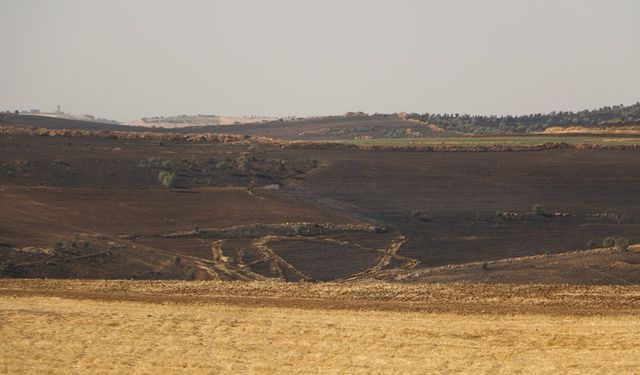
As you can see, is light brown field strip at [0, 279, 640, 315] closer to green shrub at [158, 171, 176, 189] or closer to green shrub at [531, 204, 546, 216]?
green shrub at [531, 204, 546, 216]

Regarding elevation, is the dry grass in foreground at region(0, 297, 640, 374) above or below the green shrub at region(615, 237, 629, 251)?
above

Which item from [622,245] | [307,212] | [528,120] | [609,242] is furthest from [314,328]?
[528,120]

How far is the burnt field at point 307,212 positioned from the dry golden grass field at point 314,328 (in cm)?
897

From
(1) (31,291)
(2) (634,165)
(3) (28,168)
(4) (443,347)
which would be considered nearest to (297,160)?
(3) (28,168)

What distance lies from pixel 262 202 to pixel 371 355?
40653 mm

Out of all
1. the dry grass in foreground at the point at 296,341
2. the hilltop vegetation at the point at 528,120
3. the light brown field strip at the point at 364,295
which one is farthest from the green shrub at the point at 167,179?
the hilltop vegetation at the point at 528,120

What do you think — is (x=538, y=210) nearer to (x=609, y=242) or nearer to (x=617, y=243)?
(x=609, y=242)

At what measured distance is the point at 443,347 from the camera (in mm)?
23047

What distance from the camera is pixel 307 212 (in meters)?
59.9

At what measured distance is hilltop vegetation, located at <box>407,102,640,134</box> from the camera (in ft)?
482

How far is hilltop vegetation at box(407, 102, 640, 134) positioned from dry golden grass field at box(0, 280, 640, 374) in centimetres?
11627

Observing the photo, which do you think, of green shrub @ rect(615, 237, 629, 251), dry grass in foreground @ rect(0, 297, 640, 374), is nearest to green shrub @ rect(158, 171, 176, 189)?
green shrub @ rect(615, 237, 629, 251)

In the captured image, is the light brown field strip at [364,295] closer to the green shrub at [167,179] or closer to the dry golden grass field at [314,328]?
the dry golden grass field at [314,328]

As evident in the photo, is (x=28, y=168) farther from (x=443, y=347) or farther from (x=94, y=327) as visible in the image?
(x=443, y=347)
